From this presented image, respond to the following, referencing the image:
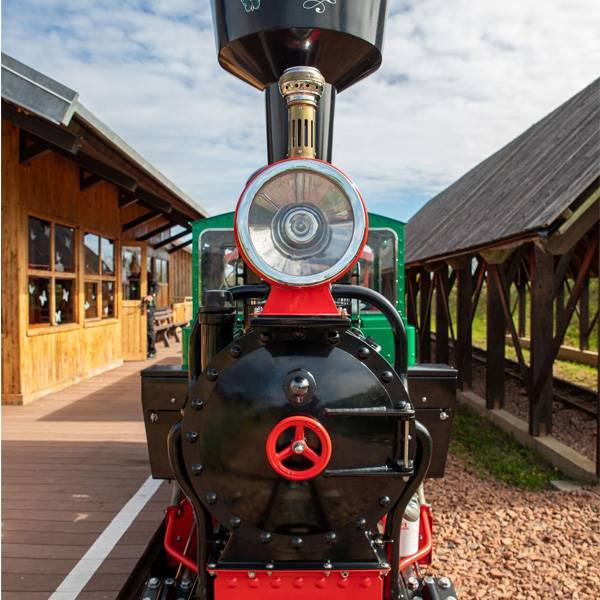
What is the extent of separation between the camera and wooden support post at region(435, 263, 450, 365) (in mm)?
9211

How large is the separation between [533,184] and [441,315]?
10.8ft

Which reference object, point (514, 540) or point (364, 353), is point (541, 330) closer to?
point (514, 540)

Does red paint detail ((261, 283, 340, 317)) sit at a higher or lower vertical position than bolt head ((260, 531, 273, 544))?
higher

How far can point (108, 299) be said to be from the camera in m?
9.88

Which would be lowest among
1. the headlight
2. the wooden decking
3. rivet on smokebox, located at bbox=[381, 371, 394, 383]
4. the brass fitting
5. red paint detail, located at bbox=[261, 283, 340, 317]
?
the wooden decking

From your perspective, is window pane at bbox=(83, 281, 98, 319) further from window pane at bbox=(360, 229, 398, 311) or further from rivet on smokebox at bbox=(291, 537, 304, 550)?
rivet on smokebox at bbox=(291, 537, 304, 550)

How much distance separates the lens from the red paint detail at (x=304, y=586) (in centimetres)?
189

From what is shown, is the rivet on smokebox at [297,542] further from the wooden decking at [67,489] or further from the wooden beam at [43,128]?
the wooden beam at [43,128]

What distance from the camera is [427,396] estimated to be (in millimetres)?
2248

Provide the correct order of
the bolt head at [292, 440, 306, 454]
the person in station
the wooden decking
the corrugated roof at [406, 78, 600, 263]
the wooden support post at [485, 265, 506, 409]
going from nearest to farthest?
1. the bolt head at [292, 440, 306, 454]
2. the wooden decking
3. the corrugated roof at [406, 78, 600, 263]
4. the wooden support post at [485, 265, 506, 409]
5. the person in station

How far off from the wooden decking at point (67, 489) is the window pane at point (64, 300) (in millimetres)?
1239

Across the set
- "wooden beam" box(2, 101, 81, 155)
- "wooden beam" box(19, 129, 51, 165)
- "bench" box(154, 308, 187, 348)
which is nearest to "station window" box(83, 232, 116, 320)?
"wooden beam" box(19, 129, 51, 165)

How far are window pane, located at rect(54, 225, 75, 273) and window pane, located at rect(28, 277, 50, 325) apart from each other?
1.35ft

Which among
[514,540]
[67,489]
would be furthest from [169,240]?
[514,540]
